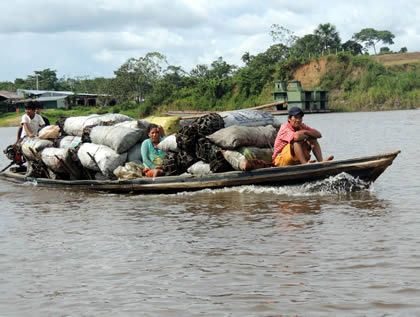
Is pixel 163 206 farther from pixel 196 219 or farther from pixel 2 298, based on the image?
pixel 2 298

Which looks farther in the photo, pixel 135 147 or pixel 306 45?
pixel 306 45

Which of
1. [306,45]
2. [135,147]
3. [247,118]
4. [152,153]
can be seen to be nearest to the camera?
[247,118]

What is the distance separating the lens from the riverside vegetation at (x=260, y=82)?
60969 mm

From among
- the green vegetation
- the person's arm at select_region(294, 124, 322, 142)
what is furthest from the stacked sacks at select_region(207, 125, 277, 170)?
the green vegetation

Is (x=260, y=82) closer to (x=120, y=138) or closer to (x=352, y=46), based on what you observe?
(x=352, y=46)

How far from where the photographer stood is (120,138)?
902cm

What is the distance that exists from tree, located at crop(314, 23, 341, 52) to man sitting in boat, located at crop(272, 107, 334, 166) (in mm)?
69592

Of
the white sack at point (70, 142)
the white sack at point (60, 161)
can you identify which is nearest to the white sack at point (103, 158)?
the white sack at point (60, 161)

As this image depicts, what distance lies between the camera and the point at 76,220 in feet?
23.8

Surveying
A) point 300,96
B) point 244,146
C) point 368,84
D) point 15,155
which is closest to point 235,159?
point 244,146

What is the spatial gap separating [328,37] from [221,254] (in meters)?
73.9

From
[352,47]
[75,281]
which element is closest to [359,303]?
[75,281]

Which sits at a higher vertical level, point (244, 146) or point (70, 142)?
point (70, 142)

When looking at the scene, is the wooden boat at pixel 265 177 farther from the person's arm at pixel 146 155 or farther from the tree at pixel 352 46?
A: the tree at pixel 352 46
